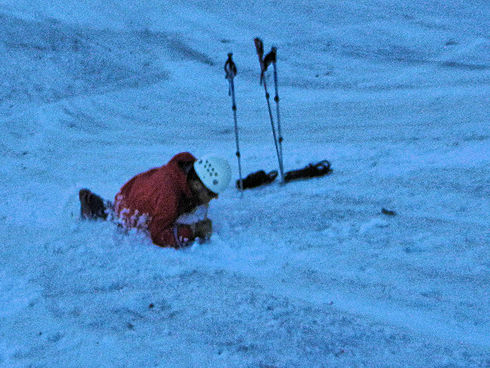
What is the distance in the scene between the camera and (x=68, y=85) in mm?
9023

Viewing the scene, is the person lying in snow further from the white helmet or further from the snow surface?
the snow surface

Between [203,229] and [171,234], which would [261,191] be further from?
[171,234]

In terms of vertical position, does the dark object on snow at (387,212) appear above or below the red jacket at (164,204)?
below

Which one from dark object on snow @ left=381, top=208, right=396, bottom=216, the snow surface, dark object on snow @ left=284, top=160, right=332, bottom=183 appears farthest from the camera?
dark object on snow @ left=284, top=160, right=332, bottom=183

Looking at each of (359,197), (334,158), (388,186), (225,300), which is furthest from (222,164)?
(334,158)

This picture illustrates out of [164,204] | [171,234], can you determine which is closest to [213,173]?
[164,204]

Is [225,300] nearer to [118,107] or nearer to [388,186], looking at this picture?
[388,186]

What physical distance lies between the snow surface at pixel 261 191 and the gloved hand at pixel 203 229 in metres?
0.09

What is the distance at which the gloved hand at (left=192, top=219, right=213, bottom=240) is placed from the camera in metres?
4.01

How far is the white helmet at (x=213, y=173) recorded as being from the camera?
378 cm

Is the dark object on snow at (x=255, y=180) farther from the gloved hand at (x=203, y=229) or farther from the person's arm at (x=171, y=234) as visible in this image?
the person's arm at (x=171, y=234)

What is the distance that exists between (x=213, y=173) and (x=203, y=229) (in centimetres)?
52

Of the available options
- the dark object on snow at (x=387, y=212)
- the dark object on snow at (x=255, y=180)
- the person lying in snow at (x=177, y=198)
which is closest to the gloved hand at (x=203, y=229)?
the person lying in snow at (x=177, y=198)

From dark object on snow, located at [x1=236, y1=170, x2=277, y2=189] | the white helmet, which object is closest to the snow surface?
dark object on snow, located at [x1=236, y1=170, x2=277, y2=189]
